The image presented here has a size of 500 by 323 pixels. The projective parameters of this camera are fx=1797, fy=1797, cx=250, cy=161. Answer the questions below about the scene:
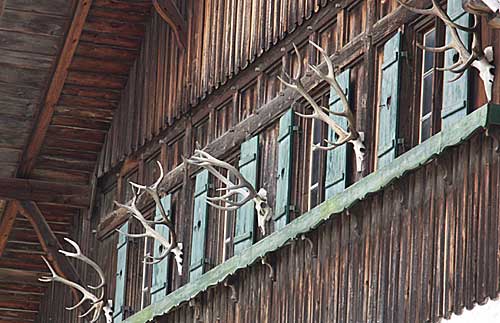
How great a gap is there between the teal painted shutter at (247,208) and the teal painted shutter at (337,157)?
1.83 m

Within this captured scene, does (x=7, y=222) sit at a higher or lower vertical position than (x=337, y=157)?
higher

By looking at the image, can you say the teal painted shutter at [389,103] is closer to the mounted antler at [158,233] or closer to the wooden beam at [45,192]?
the mounted antler at [158,233]

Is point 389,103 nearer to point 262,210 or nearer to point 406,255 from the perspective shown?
point 406,255

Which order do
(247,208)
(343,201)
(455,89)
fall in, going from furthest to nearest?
(247,208)
(343,201)
(455,89)

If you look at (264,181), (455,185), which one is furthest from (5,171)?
(455,185)

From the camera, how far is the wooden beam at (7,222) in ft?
79.3

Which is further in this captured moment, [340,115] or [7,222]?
[7,222]

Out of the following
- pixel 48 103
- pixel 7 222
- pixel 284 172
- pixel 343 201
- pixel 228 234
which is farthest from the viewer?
pixel 7 222

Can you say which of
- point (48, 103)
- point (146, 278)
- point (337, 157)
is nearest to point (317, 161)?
point (337, 157)

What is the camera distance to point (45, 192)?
2328 cm

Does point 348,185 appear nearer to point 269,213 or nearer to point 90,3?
point 269,213

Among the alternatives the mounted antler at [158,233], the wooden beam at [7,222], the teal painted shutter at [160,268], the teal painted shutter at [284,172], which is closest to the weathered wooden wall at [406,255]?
the teal painted shutter at [284,172]

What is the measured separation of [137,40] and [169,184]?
2.65 m

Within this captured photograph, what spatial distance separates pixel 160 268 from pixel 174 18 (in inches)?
109
